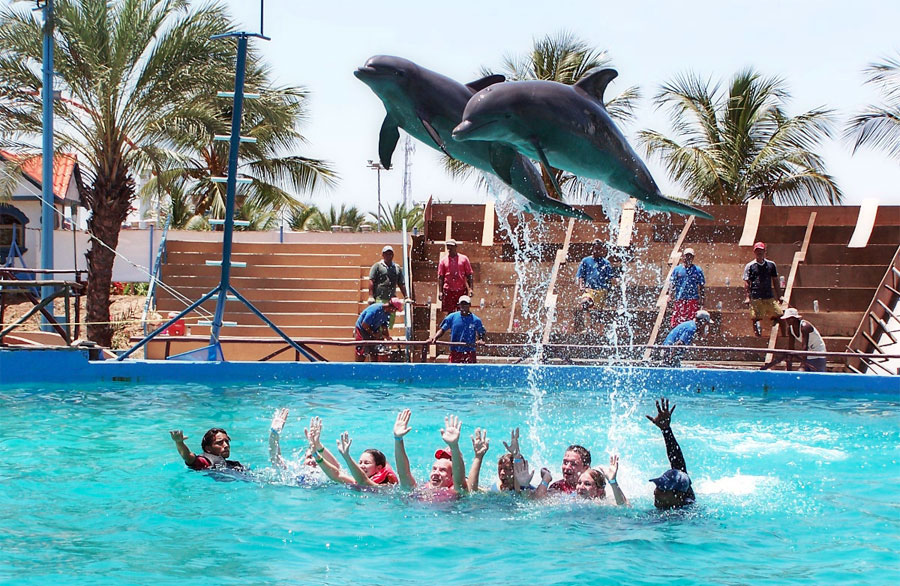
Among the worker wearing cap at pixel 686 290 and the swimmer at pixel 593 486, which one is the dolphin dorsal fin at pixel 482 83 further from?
the worker wearing cap at pixel 686 290

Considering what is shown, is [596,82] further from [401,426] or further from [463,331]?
[463,331]

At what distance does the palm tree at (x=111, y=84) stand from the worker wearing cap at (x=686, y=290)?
8061 mm

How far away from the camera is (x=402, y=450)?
7188 millimetres

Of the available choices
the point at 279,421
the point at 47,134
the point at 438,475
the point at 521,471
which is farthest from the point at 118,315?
the point at 521,471

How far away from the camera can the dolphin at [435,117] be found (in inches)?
247

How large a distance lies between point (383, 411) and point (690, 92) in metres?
14.8

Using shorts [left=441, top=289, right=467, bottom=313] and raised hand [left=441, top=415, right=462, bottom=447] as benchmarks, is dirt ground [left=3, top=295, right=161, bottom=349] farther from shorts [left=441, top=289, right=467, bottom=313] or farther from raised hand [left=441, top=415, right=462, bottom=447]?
raised hand [left=441, top=415, right=462, bottom=447]

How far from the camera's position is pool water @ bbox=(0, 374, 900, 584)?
19.8ft

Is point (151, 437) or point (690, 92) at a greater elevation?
point (690, 92)

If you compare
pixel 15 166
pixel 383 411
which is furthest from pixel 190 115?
pixel 383 411

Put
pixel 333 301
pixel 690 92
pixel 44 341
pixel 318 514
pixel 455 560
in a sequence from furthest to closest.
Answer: pixel 690 92
pixel 333 301
pixel 44 341
pixel 318 514
pixel 455 560

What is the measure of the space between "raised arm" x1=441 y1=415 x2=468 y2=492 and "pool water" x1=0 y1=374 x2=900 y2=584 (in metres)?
0.18

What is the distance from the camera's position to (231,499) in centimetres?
762

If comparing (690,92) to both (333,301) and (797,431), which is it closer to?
(333,301)
